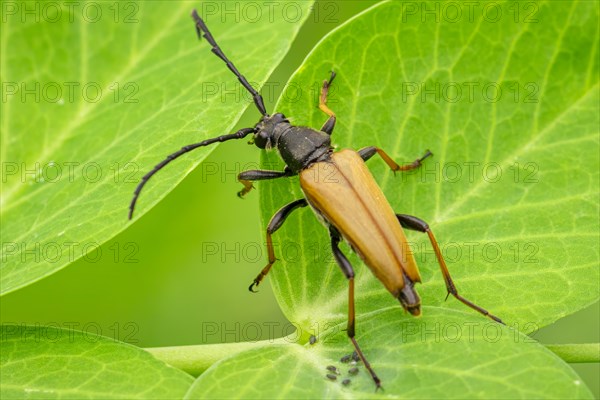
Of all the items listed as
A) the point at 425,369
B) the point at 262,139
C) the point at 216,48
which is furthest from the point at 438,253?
the point at 262,139

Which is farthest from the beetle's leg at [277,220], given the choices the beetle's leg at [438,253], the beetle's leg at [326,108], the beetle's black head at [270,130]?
the beetle's black head at [270,130]

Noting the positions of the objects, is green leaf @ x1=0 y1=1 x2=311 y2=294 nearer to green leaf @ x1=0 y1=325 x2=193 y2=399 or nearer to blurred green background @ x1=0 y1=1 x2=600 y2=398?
green leaf @ x1=0 y1=325 x2=193 y2=399

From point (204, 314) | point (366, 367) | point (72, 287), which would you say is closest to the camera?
point (366, 367)

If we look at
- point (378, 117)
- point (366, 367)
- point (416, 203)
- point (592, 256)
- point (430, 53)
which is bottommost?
point (366, 367)

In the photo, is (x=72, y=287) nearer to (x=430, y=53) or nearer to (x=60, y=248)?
(x=60, y=248)

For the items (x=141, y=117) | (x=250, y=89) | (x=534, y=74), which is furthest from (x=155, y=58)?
(x=534, y=74)

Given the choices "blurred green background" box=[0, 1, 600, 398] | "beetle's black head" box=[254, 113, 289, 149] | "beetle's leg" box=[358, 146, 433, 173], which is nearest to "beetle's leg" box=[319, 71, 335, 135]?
"beetle's leg" box=[358, 146, 433, 173]

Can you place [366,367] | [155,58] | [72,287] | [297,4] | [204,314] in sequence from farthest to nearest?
[204,314] → [72,287] → [155,58] → [297,4] → [366,367]

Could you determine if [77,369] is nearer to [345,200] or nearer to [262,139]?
[345,200]
